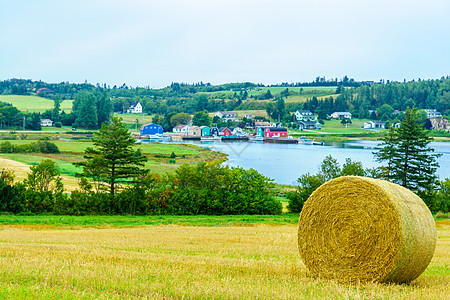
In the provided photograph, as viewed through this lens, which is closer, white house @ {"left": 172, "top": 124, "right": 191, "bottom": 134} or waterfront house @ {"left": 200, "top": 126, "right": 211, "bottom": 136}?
waterfront house @ {"left": 200, "top": 126, "right": 211, "bottom": 136}

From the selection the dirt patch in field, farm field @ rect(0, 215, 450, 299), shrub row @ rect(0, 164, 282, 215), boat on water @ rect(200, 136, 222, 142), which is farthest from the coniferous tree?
boat on water @ rect(200, 136, 222, 142)

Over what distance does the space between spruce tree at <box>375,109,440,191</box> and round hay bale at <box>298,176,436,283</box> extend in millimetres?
27604

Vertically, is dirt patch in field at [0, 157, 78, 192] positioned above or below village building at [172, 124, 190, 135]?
below

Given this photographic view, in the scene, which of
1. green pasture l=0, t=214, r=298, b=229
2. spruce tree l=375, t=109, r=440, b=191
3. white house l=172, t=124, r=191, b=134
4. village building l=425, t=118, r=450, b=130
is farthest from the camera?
village building l=425, t=118, r=450, b=130

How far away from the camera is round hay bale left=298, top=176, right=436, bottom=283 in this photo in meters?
8.05

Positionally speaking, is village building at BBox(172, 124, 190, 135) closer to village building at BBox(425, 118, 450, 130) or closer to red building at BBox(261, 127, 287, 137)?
red building at BBox(261, 127, 287, 137)

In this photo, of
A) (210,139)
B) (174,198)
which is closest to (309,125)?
(210,139)

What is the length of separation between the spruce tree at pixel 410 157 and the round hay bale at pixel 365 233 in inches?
1087

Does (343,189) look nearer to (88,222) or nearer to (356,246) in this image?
(356,246)

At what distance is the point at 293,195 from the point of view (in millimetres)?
30328

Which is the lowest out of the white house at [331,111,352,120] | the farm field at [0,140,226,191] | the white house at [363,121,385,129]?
the farm field at [0,140,226,191]

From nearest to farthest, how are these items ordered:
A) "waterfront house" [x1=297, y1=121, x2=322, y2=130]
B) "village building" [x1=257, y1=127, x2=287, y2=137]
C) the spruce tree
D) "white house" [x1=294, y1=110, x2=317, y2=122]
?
the spruce tree, "village building" [x1=257, y1=127, x2=287, y2=137], "waterfront house" [x1=297, y1=121, x2=322, y2=130], "white house" [x1=294, y1=110, x2=317, y2=122]

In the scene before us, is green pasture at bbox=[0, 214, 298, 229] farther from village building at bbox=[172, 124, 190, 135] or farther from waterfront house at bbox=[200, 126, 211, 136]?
village building at bbox=[172, 124, 190, 135]

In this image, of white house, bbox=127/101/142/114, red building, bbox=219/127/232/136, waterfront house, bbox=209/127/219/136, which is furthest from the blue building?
white house, bbox=127/101/142/114
